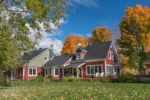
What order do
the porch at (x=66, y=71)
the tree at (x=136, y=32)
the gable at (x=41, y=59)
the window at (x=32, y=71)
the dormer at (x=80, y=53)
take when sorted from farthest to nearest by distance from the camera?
the gable at (x=41, y=59)
the window at (x=32, y=71)
the dormer at (x=80, y=53)
the porch at (x=66, y=71)
the tree at (x=136, y=32)

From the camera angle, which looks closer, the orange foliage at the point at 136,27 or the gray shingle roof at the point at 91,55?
the orange foliage at the point at 136,27

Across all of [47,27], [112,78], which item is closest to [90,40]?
[112,78]

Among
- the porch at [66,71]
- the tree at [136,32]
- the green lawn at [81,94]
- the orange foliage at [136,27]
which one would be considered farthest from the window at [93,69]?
the green lawn at [81,94]

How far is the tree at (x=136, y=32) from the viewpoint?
2678cm

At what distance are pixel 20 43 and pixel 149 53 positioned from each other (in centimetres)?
2496

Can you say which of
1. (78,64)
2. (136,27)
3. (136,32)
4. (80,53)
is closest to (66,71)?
(78,64)

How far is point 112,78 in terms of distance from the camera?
20859 millimetres

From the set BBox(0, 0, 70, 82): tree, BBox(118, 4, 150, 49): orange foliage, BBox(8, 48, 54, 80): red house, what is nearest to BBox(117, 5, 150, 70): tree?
BBox(118, 4, 150, 49): orange foliage

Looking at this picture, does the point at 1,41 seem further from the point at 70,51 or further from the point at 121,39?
the point at 70,51

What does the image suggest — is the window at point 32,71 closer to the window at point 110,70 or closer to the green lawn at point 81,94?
the window at point 110,70

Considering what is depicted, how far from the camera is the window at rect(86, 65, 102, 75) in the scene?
26.7 metres

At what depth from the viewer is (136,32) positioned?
28047 mm

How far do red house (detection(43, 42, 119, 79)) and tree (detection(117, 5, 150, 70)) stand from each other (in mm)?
3057

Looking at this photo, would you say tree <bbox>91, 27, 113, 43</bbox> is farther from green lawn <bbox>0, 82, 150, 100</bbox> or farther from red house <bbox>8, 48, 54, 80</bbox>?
green lawn <bbox>0, 82, 150, 100</bbox>
